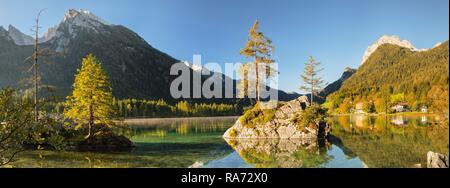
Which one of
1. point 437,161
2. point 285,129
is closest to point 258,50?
point 285,129

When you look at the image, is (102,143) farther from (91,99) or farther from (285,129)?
(285,129)

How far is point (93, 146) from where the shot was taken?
3756cm

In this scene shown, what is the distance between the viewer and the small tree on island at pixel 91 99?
37719 millimetres

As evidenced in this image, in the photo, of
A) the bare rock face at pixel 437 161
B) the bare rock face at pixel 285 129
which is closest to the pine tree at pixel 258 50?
the bare rock face at pixel 285 129

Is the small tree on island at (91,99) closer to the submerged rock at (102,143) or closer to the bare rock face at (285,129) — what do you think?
the submerged rock at (102,143)

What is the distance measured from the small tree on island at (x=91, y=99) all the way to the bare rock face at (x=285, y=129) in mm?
18161

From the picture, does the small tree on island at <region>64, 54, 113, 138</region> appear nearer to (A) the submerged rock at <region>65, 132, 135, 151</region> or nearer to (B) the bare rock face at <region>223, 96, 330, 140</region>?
(A) the submerged rock at <region>65, 132, 135, 151</region>

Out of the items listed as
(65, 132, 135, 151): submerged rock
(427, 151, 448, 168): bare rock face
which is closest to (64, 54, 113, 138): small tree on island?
(65, 132, 135, 151): submerged rock

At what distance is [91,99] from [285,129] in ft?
79.4

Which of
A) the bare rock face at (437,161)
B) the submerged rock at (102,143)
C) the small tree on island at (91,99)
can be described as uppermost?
the small tree on island at (91,99)

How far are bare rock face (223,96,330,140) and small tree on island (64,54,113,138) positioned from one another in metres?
18.2

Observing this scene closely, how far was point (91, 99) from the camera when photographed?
37.8 meters

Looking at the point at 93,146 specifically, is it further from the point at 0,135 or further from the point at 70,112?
the point at 0,135

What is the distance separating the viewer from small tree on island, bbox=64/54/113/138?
124 feet
